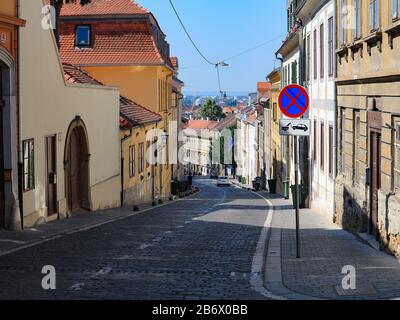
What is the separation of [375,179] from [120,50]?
27196mm

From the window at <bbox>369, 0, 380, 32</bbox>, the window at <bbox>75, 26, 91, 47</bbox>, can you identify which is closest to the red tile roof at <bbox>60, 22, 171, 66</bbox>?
the window at <bbox>75, 26, 91, 47</bbox>

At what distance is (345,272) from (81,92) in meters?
13.4

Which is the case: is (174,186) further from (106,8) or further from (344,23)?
(344,23)

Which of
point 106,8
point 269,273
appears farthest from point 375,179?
point 106,8

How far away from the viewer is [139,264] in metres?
11.3

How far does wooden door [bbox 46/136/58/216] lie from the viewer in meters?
18.8

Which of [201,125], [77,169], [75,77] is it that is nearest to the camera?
[77,169]

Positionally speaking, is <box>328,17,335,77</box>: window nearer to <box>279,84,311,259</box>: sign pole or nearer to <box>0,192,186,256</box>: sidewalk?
<box>0,192,186,256</box>: sidewalk

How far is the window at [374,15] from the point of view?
14.1 metres

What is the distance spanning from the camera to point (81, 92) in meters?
22.2

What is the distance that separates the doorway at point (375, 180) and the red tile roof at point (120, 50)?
25960 millimetres

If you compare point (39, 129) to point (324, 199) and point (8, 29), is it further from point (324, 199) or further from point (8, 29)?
point (324, 199)

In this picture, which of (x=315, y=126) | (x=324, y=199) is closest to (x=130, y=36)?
(x=315, y=126)

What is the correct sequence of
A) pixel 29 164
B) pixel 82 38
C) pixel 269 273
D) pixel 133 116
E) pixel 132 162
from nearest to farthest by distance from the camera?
pixel 269 273
pixel 29 164
pixel 132 162
pixel 133 116
pixel 82 38
